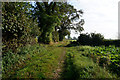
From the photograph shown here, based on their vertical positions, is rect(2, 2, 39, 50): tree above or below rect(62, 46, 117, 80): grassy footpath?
above

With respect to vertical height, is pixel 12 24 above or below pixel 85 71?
above

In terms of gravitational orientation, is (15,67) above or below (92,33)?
below

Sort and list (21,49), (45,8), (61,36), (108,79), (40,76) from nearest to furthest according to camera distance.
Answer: (108,79)
(40,76)
(21,49)
(45,8)
(61,36)

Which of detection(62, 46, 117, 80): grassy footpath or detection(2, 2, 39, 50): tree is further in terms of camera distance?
detection(2, 2, 39, 50): tree

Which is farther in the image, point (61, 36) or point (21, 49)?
point (61, 36)

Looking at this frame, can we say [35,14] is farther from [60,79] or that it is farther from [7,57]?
[60,79]

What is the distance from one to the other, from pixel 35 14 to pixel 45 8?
3.60 meters

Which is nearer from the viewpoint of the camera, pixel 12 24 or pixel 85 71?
pixel 85 71

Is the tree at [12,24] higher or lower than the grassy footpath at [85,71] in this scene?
higher

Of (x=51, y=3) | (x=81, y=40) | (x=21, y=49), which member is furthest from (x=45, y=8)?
(x=21, y=49)

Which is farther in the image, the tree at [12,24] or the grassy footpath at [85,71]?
the tree at [12,24]

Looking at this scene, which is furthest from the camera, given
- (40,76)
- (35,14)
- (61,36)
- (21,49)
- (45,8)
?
(61,36)

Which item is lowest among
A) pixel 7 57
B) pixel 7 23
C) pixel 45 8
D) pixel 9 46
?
pixel 7 57

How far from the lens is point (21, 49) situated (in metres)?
9.20
